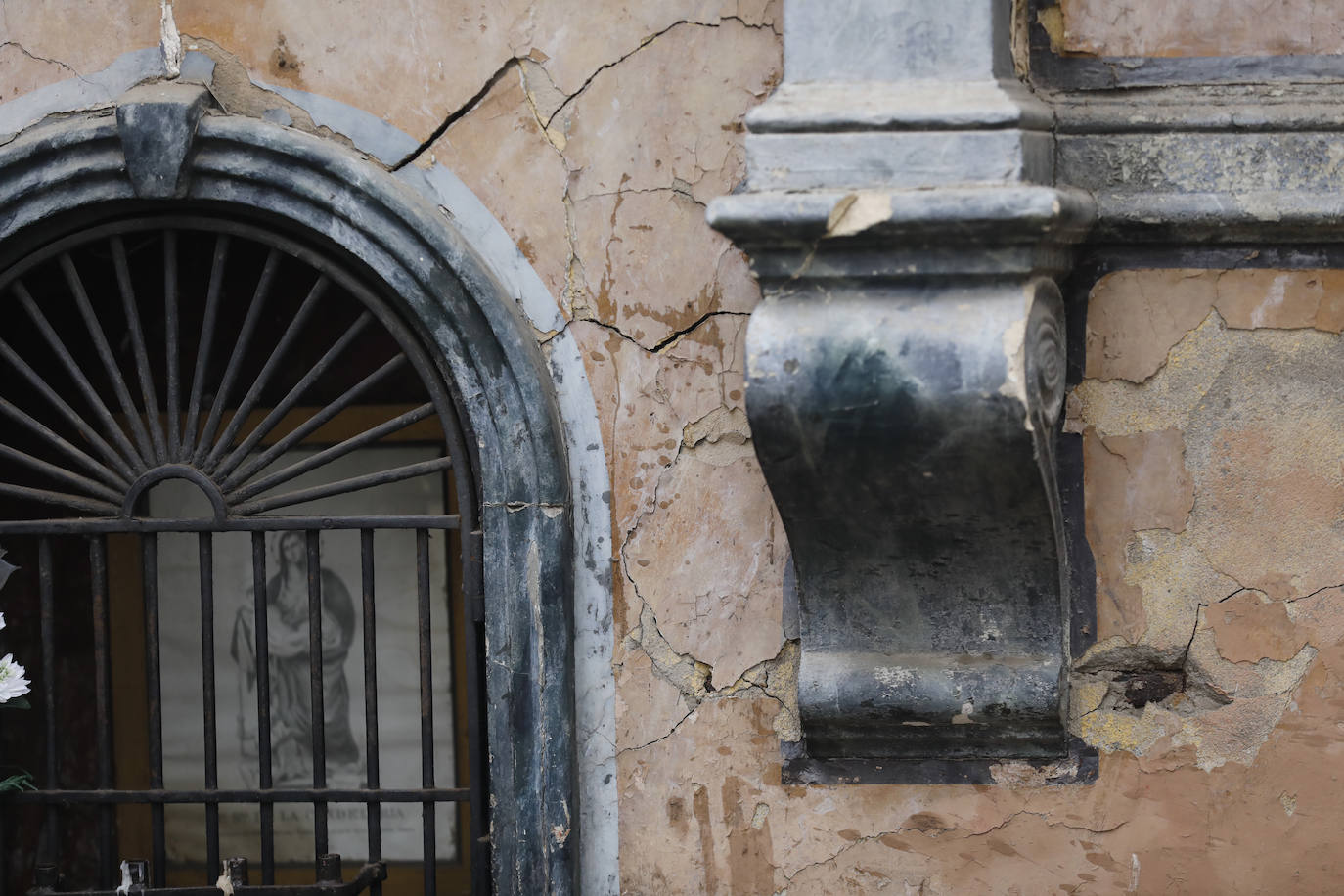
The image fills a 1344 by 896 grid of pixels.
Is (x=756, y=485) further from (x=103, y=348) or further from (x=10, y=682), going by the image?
(x=10, y=682)

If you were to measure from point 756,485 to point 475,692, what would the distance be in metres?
0.70

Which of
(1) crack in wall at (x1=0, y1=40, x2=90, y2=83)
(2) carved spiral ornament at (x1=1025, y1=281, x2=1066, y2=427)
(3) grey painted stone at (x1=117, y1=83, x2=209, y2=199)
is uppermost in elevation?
(1) crack in wall at (x1=0, y1=40, x2=90, y2=83)

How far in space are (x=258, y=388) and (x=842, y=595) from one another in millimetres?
1206

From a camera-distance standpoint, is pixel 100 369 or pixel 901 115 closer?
pixel 901 115

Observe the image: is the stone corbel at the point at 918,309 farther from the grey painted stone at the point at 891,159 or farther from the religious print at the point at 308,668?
the religious print at the point at 308,668

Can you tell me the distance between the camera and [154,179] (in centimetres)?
248

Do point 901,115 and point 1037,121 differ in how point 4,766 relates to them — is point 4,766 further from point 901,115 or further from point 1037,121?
point 1037,121

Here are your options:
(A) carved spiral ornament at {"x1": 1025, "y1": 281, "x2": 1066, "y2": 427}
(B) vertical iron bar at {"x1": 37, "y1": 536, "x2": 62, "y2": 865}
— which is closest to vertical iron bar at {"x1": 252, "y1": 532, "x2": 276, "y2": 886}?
(B) vertical iron bar at {"x1": 37, "y1": 536, "x2": 62, "y2": 865}

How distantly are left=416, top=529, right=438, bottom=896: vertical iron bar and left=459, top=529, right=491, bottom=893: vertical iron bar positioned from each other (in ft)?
0.26

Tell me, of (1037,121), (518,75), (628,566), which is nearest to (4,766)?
(628,566)

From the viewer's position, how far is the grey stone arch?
2.46m

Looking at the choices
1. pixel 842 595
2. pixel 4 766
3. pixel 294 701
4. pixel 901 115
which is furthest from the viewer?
pixel 294 701

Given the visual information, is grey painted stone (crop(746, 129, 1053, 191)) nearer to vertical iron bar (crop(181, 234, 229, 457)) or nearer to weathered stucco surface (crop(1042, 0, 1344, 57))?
weathered stucco surface (crop(1042, 0, 1344, 57))

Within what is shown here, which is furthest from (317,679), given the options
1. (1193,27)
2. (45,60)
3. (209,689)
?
(1193,27)
